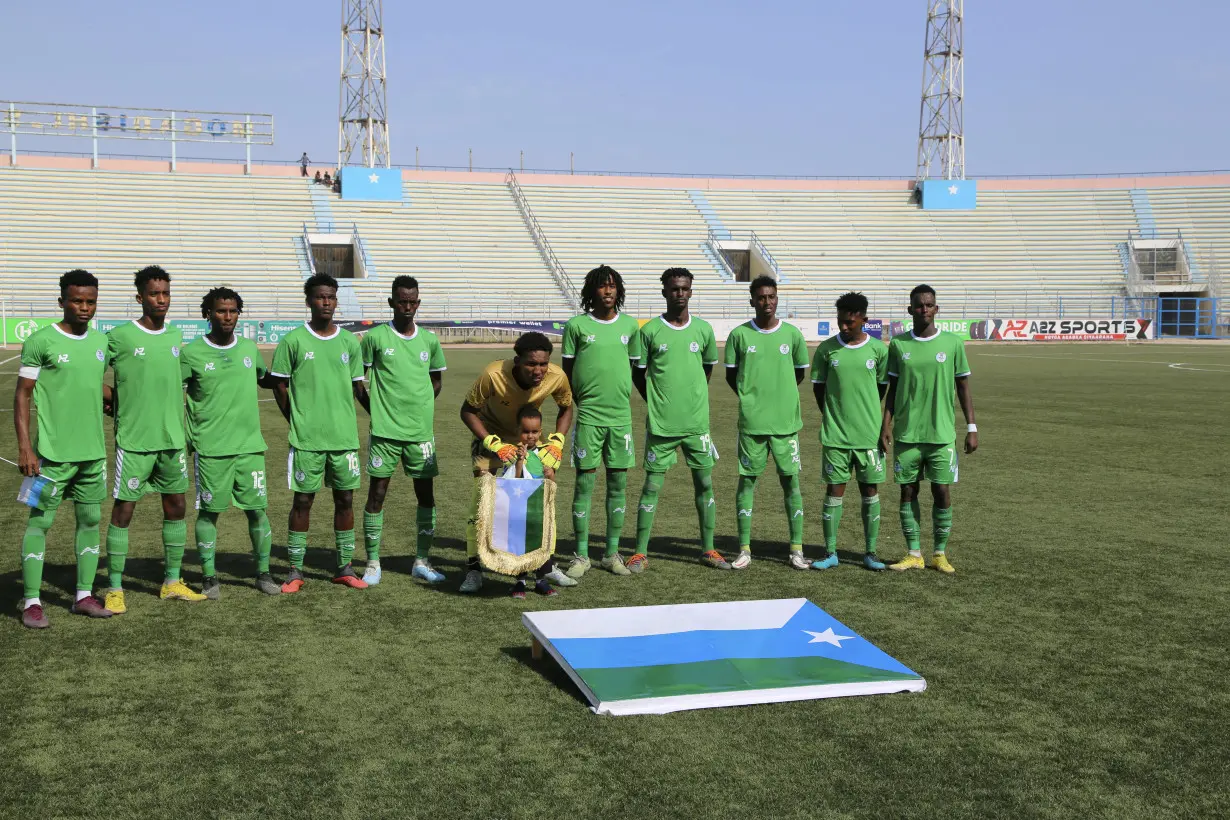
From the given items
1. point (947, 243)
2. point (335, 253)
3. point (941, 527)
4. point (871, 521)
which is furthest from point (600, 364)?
point (947, 243)

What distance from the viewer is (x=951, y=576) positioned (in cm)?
786

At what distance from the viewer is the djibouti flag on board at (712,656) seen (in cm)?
523

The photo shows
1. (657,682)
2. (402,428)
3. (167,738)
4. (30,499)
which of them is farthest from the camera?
(402,428)

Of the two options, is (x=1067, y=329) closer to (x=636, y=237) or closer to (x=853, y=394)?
(x=636, y=237)

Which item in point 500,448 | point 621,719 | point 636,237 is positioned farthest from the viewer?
point 636,237

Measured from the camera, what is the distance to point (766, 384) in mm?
8375

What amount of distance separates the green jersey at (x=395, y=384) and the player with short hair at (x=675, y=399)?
1491 millimetres

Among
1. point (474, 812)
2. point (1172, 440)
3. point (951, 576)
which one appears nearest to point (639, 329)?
point (951, 576)

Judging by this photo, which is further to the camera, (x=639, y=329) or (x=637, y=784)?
(x=639, y=329)

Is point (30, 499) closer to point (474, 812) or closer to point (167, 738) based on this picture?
point (167, 738)

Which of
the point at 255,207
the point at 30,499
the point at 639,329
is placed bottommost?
the point at 30,499

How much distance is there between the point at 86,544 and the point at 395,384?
6.90 ft

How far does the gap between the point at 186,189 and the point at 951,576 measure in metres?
50.8

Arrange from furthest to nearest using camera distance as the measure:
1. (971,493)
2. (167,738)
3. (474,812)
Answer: (971,493), (167,738), (474,812)
